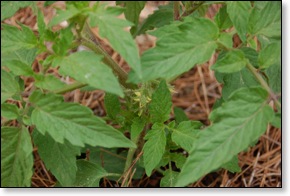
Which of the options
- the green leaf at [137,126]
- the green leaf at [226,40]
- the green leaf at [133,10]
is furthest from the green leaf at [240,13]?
the green leaf at [137,126]

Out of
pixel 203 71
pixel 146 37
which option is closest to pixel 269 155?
pixel 203 71

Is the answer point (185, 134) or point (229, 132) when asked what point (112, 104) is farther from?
point (229, 132)

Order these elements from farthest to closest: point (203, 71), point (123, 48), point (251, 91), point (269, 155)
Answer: point (203, 71), point (269, 155), point (251, 91), point (123, 48)

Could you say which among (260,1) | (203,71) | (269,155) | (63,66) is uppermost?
(260,1)

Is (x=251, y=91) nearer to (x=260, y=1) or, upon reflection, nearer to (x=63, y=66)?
(x=260, y=1)

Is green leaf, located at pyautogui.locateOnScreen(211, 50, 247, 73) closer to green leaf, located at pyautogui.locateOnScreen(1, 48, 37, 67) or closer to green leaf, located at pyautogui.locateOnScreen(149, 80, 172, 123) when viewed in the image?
green leaf, located at pyautogui.locateOnScreen(149, 80, 172, 123)

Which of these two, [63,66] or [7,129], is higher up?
[63,66]

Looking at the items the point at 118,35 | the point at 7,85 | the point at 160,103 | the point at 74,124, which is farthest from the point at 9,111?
the point at 160,103
